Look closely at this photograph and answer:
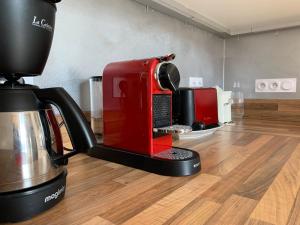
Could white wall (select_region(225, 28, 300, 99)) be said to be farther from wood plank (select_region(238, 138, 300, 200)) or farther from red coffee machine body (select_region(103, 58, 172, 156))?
red coffee machine body (select_region(103, 58, 172, 156))

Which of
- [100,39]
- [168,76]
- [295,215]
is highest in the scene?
[100,39]

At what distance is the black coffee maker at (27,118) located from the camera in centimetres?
36

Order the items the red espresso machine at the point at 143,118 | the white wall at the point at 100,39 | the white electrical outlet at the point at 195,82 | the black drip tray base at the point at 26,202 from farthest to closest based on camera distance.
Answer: the white electrical outlet at the point at 195,82, the white wall at the point at 100,39, the red espresso machine at the point at 143,118, the black drip tray base at the point at 26,202

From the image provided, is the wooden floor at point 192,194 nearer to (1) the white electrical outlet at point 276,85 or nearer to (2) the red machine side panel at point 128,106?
(2) the red machine side panel at point 128,106

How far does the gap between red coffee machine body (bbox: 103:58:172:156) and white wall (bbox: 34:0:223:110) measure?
187mm

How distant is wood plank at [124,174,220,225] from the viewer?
1.25ft

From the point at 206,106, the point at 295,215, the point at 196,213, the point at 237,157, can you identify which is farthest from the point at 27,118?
the point at 206,106

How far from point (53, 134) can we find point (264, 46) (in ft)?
5.00

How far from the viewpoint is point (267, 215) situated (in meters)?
0.39

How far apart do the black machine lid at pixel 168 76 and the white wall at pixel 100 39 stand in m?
0.37

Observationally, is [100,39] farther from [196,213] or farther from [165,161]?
[196,213]

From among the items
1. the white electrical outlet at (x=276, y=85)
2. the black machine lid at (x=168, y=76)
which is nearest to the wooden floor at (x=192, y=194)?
the black machine lid at (x=168, y=76)

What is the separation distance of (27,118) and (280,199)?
464mm

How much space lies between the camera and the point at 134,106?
625mm
